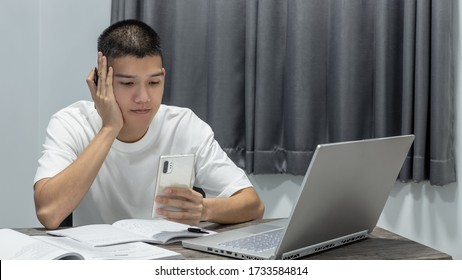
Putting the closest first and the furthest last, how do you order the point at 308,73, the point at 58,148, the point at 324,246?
1. the point at 324,246
2. the point at 58,148
3. the point at 308,73

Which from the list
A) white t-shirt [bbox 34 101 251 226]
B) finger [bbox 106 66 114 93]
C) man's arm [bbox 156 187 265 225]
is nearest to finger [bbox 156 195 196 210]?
man's arm [bbox 156 187 265 225]

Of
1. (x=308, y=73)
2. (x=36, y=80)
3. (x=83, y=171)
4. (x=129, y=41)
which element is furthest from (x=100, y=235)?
(x=36, y=80)

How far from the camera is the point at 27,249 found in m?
1.29

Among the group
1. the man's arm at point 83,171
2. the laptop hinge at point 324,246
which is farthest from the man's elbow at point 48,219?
the laptop hinge at point 324,246

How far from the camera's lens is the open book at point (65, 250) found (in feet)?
4.07

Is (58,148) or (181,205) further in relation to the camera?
(58,148)

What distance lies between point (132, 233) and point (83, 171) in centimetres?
42

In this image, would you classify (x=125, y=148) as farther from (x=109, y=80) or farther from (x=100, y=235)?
(x=100, y=235)

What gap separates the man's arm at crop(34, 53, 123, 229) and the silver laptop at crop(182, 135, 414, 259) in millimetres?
499

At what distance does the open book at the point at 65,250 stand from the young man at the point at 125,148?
39cm

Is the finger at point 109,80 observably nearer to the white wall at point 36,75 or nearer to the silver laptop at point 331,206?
the silver laptop at point 331,206

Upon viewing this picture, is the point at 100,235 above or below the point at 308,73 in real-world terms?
below
